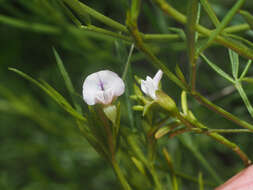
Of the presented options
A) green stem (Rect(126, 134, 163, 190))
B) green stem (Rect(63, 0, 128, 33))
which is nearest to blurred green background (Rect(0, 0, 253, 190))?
green stem (Rect(126, 134, 163, 190))

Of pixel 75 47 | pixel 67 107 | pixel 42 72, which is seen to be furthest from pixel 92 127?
pixel 42 72

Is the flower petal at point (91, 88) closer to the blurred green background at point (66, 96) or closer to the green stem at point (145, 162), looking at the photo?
the green stem at point (145, 162)

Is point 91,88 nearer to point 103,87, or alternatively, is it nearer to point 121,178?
point 103,87

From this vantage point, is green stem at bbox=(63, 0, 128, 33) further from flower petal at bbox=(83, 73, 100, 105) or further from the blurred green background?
the blurred green background

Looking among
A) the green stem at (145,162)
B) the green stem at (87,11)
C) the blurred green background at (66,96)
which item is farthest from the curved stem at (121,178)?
the blurred green background at (66,96)

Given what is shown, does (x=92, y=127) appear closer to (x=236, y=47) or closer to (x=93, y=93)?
(x=93, y=93)

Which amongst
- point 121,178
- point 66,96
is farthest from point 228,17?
point 66,96
